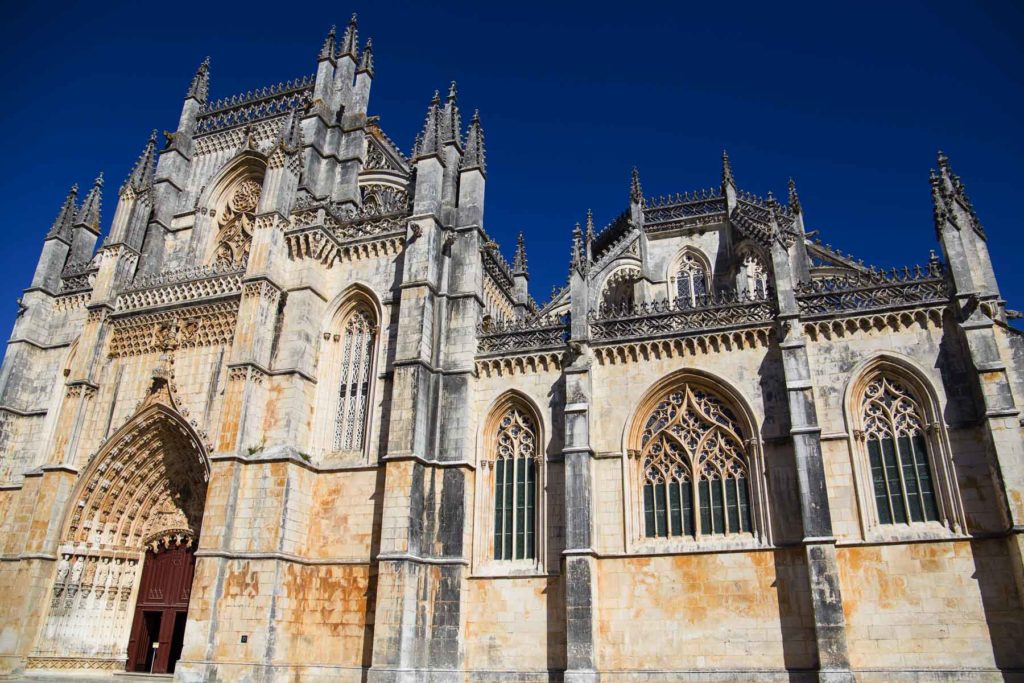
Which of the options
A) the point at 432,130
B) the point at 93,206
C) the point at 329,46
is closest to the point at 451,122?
the point at 432,130

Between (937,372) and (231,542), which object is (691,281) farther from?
(231,542)

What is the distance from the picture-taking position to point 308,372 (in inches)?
848

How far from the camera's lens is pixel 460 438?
1984 centimetres

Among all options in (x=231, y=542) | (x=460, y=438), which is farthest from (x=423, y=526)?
(x=231, y=542)

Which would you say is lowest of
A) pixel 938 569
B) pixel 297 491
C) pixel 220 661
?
pixel 220 661

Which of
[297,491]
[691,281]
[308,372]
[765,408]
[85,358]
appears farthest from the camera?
[691,281]

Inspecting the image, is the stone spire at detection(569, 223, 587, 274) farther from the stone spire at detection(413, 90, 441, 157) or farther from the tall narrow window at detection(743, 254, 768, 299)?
the tall narrow window at detection(743, 254, 768, 299)

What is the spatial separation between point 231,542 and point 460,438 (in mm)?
6411

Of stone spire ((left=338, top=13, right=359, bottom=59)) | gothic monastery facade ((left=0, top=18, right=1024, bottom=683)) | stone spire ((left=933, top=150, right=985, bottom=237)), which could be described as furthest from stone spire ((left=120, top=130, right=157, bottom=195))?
stone spire ((left=933, top=150, right=985, bottom=237))

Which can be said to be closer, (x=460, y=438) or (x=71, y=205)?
(x=460, y=438)

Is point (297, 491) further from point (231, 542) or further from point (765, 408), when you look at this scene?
Result: point (765, 408)

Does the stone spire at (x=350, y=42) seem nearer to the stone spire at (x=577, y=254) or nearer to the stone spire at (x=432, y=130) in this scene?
the stone spire at (x=432, y=130)

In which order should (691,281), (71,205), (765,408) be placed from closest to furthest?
(765,408)
(71,205)
(691,281)

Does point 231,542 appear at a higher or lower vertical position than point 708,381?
lower
